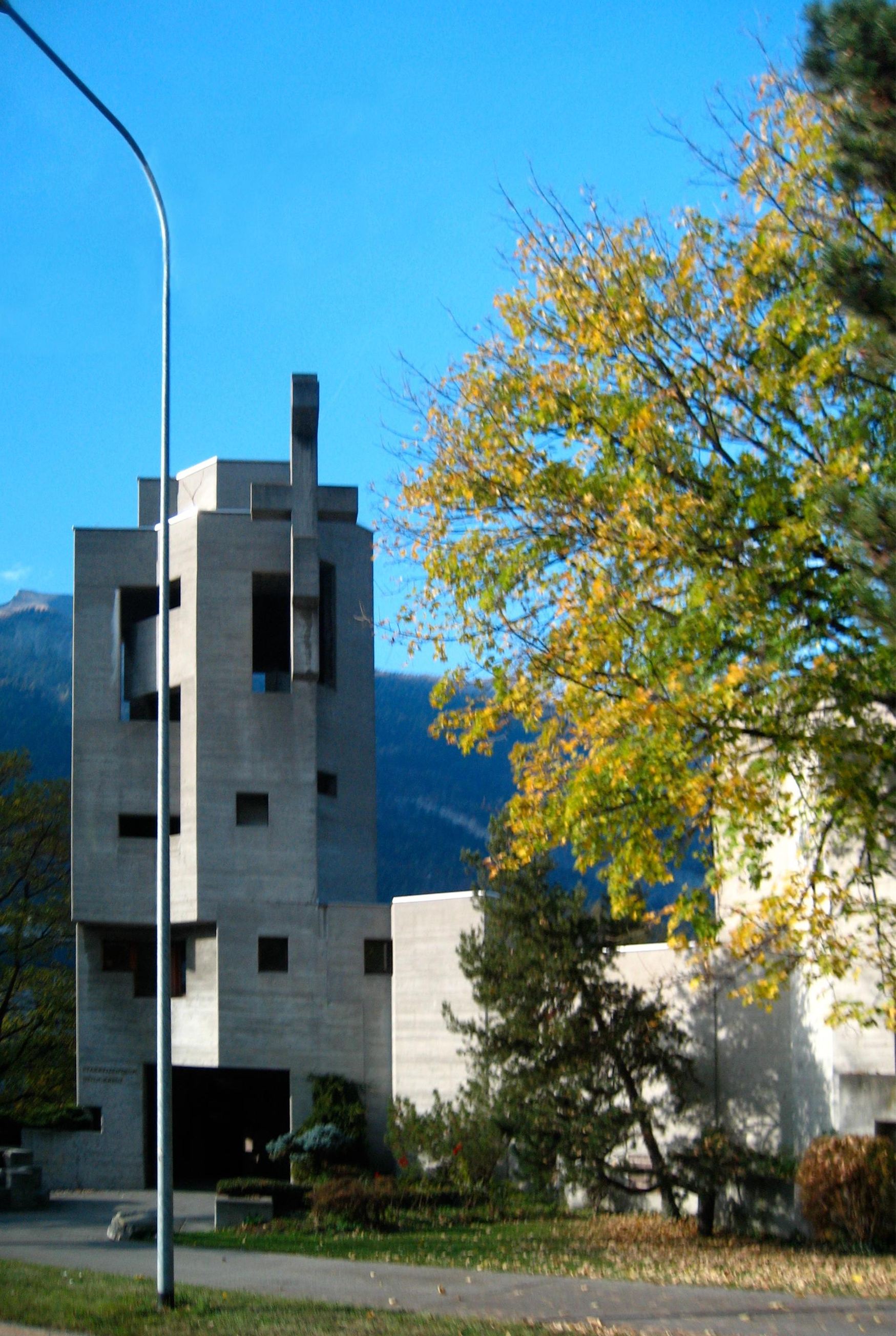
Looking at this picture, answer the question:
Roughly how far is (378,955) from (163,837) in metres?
16.9

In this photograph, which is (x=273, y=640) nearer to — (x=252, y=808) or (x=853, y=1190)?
(x=252, y=808)

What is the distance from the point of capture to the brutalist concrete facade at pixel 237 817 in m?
29.7

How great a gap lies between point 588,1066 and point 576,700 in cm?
890

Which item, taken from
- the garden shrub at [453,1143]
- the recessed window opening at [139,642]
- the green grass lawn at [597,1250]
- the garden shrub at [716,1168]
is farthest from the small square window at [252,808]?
the garden shrub at [716,1168]

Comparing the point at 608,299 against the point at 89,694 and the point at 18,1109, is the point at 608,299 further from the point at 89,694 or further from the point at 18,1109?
the point at 18,1109

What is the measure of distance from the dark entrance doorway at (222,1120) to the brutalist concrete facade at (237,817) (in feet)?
0.51

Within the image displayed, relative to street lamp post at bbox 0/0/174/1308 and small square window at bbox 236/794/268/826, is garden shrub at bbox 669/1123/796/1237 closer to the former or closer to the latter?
street lamp post at bbox 0/0/174/1308

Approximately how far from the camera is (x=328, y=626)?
33188 mm

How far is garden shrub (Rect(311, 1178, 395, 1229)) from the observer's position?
2006 cm

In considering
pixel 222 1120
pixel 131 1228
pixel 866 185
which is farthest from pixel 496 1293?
pixel 222 1120

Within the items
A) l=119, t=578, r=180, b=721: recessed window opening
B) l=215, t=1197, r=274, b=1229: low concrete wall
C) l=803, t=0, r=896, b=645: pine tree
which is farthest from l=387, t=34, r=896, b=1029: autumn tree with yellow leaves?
l=119, t=578, r=180, b=721: recessed window opening

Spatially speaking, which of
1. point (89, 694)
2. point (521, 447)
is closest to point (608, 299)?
point (521, 447)

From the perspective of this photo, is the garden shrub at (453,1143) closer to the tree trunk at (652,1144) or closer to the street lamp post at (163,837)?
the tree trunk at (652,1144)

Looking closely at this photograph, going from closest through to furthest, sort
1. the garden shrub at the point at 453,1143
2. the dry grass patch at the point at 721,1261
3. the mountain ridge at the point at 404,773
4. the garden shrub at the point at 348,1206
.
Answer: the dry grass patch at the point at 721,1261 → the garden shrub at the point at 348,1206 → the garden shrub at the point at 453,1143 → the mountain ridge at the point at 404,773
